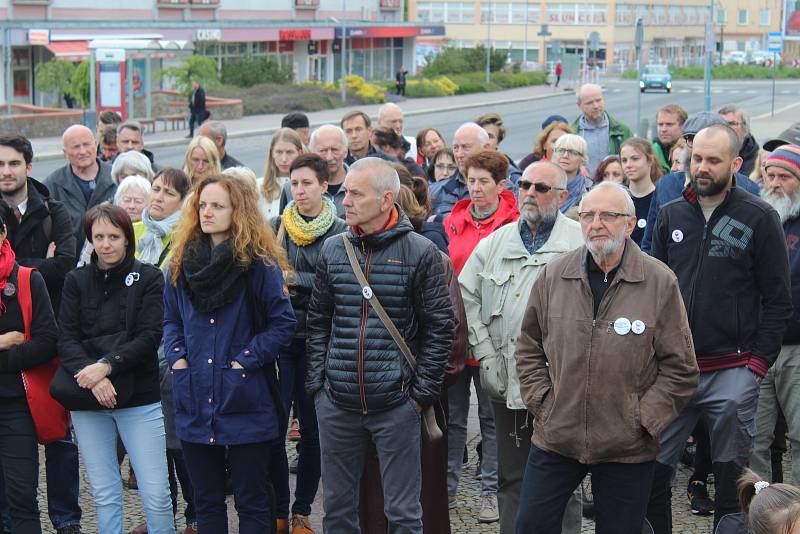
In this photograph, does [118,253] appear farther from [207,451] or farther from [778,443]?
[778,443]

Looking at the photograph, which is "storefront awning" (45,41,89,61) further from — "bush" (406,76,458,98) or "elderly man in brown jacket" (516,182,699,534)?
"elderly man in brown jacket" (516,182,699,534)

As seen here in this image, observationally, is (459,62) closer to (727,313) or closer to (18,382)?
(18,382)

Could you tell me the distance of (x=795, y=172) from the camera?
259 inches

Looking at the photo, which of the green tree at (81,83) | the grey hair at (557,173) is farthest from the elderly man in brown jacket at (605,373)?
the green tree at (81,83)

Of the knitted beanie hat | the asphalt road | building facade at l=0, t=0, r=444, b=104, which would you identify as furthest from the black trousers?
building facade at l=0, t=0, r=444, b=104

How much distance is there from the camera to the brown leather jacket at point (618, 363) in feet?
17.1

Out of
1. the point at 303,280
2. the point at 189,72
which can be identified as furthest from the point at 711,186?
the point at 189,72

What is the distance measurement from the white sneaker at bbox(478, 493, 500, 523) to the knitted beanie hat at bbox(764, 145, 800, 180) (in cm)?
253

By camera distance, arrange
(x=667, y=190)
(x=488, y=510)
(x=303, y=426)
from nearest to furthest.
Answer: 1. (x=303, y=426)
2. (x=488, y=510)
3. (x=667, y=190)

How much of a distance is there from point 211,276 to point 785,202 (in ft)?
10.5

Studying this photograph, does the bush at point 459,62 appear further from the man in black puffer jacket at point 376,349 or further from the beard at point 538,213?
the man in black puffer jacket at point 376,349

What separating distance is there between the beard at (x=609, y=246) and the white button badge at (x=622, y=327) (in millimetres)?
322

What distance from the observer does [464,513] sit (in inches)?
279

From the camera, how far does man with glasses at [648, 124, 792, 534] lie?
5895mm
